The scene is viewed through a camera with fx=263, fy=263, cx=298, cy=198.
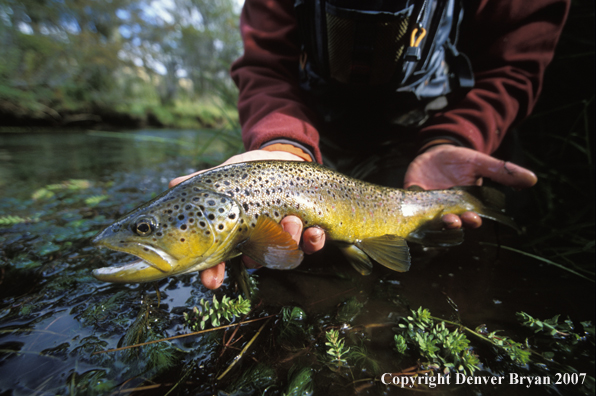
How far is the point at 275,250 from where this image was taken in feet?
4.87

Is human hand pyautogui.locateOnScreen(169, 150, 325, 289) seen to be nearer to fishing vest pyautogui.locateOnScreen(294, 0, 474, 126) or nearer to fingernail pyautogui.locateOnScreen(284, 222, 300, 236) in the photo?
fingernail pyautogui.locateOnScreen(284, 222, 300, 236)

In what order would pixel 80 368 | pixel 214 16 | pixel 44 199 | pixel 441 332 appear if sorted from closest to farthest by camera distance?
pixel 80 368, pixel 441 332, pixel 44 199, pixel 214 16

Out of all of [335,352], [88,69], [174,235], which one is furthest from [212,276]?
[88,69]

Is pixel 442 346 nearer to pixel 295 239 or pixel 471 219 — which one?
pixel 295 239

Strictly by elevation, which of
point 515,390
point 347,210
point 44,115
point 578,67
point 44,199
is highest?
point 578,67

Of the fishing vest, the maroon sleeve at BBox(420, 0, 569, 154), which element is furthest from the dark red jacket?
the fishing vest

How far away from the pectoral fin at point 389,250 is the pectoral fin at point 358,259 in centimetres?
5

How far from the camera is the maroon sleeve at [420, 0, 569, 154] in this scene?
93.1 inches

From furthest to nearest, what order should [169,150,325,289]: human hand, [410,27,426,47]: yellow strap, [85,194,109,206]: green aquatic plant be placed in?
[85,194,109,206]: green aquatic plant < [410,27,426,47]: yellow strap < [169,150,325,289]: human hand

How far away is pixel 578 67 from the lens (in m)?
A: 2.76

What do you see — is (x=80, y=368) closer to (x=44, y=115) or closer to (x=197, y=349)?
(x=197, y=349)

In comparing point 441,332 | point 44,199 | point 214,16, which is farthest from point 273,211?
point 214,16

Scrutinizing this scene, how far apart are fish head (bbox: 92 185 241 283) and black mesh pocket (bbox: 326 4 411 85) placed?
4.71ft

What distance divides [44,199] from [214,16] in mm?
39286
